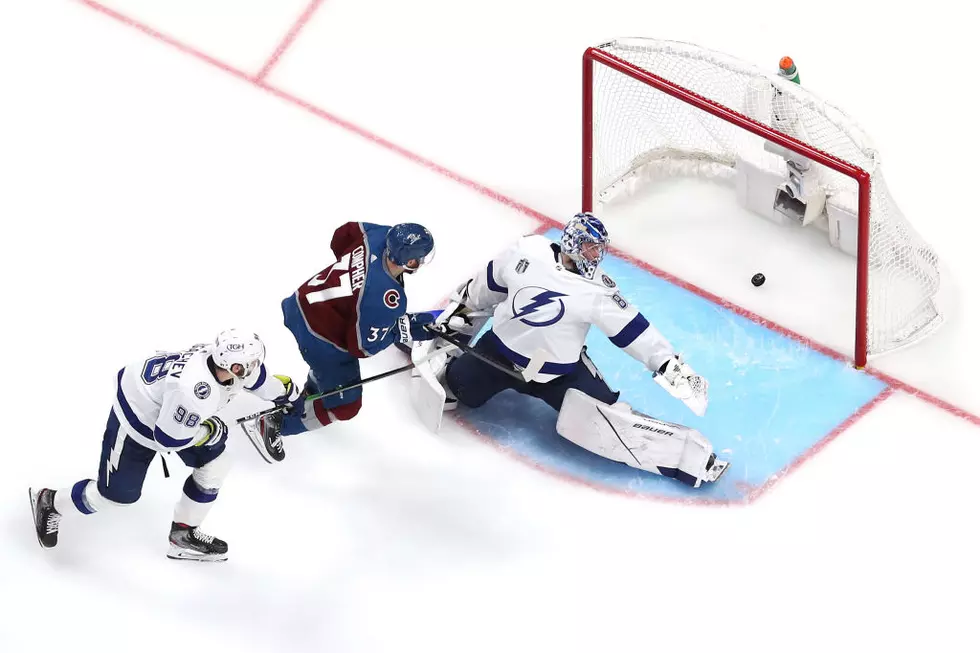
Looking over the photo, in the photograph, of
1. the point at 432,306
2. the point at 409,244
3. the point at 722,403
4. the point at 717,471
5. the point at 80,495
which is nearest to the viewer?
the point at 409,244

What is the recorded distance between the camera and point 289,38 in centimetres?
A: 912

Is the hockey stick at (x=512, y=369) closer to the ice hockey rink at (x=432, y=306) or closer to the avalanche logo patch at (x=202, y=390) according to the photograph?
the ice hockey rink at (x=432, y=306)

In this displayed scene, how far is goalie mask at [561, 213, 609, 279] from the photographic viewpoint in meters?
6.58

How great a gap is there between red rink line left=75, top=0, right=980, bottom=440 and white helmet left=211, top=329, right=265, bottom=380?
7.92 ft

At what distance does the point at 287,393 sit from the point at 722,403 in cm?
185

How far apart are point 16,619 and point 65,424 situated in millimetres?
937

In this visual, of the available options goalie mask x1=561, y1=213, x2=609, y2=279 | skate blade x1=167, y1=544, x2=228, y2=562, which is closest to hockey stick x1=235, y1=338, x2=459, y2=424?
skate blade x1=167, y1=544, x2=228, y2=562

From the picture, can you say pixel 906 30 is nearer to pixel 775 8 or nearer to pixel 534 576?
pixel 775 8

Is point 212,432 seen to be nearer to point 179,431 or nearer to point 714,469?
point 179,431

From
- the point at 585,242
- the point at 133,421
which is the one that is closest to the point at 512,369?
the point at 585,242

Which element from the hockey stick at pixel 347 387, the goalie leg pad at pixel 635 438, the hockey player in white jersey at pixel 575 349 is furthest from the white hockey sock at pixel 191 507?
the goalie leg pad at pixel 635 438

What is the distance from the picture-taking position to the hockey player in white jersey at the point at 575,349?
6652 mm

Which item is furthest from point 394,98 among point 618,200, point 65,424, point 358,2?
point 65,424

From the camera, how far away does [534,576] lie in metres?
6.72
